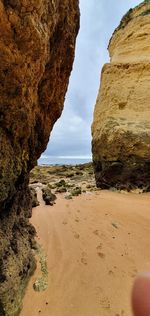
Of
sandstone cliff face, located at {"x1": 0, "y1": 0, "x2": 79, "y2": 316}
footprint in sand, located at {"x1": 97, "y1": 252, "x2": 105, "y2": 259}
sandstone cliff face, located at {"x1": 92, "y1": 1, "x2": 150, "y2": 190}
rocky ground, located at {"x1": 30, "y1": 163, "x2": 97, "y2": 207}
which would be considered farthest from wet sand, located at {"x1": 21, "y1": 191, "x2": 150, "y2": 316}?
sandstone cliff face, located at {"x1": 92, "y1": 1, "x2": 150, "y2": 190}

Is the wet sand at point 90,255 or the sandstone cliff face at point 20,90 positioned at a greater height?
the sandstone cliff face at point 20,90

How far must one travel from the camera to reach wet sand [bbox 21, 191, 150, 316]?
3.14m

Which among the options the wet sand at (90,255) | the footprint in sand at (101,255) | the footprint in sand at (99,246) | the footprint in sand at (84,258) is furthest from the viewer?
the footprint in sand at (99,246)

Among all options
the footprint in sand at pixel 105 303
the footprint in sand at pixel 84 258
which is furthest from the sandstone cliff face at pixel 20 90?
the footprint in sand at pixel 105 303

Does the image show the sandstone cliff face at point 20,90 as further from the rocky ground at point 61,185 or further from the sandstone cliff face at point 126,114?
the sandstone cliff face at point 126,114

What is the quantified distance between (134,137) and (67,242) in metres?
5.58

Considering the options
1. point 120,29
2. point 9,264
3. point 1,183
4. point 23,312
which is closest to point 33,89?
point 1,183

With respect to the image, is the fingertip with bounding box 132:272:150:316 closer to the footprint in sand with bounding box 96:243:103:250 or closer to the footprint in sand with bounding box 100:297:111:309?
the footprint in sand with bounding box 100:297:111:309

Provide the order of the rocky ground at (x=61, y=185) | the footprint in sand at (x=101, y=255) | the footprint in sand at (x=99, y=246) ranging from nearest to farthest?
the footprint in sand at (x=101, y=255) < the footprint in sand at (x=99, y=246) < the rocky ground at (x=61, y=185)

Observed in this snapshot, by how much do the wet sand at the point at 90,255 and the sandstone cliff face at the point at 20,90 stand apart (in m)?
0.37

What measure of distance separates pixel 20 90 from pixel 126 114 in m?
7.94

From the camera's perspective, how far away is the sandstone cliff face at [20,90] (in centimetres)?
236

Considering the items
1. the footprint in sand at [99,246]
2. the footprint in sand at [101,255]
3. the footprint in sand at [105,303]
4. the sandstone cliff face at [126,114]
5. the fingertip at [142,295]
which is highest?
the sandstone cliff face at [126,114]

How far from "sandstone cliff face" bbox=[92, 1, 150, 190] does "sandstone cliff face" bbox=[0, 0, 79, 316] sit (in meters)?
5.61
